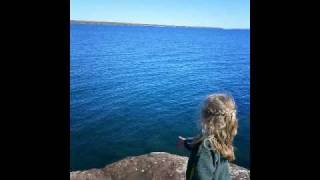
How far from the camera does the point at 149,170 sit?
7750 millimetres

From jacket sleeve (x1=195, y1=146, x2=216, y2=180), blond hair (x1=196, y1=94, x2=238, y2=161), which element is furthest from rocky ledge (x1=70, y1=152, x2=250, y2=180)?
jacket sleeve (x1=195, y1=146, x2=216, y2=180)

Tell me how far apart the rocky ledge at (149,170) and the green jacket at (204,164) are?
4448 mm

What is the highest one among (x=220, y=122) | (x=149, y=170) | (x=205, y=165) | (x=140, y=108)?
(x=220, y=122)

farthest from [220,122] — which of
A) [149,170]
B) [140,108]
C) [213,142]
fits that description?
[140,108]

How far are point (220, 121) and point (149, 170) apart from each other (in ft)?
16.4

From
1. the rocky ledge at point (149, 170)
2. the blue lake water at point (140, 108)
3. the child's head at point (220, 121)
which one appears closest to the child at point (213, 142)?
the child's head at point (220, 121)

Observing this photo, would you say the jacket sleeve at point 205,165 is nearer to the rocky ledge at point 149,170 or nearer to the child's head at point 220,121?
the child's head at point 220,121

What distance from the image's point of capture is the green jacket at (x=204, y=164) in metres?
2.80

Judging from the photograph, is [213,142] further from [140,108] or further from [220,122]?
[140,108]

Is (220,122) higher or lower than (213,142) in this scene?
higher
